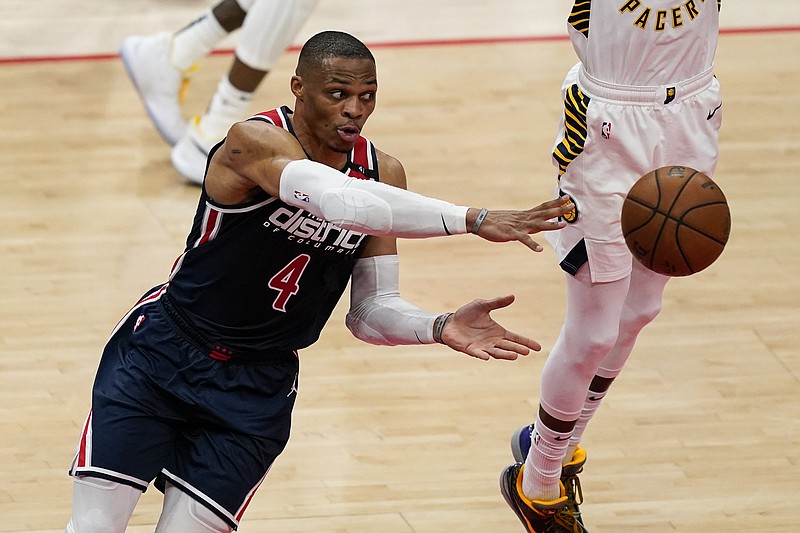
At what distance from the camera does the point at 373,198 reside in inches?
113

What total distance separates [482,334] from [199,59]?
3.93m

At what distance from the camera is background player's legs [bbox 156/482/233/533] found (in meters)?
3.19

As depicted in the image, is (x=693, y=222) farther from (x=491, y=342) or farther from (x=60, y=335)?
(x=60, y=335)

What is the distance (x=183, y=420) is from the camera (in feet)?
10.8

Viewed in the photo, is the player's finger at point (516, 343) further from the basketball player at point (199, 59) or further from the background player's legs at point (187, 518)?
the basketball player at point (199, 59)

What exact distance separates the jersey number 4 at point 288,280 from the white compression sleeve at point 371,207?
0.33 metres

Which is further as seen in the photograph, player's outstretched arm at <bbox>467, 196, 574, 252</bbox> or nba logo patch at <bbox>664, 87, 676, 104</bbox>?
nba logo patch at <bbox>664, 87, 676, 104</bbox>

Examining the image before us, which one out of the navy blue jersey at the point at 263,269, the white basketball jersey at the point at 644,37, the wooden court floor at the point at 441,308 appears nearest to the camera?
the navy blue jersey at the point at 263,269

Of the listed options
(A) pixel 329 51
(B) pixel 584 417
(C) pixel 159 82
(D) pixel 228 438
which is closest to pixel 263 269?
(D) pixel 228 438

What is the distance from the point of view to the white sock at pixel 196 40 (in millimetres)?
6547

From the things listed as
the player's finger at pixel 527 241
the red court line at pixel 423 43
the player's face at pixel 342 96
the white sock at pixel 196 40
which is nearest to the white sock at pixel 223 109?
the white sock at pixel 196 40

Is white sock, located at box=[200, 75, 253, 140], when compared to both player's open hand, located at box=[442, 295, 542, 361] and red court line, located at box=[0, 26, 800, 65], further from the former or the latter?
player's open hand, located at box=[442, 295, 542, 361]

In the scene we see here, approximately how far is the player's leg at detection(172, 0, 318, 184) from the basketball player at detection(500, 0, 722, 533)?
2695mm

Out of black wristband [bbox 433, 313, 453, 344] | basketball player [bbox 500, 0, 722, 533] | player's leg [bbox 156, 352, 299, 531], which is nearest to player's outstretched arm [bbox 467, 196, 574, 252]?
black wristband [bbox 433, 313, 453, 344]
